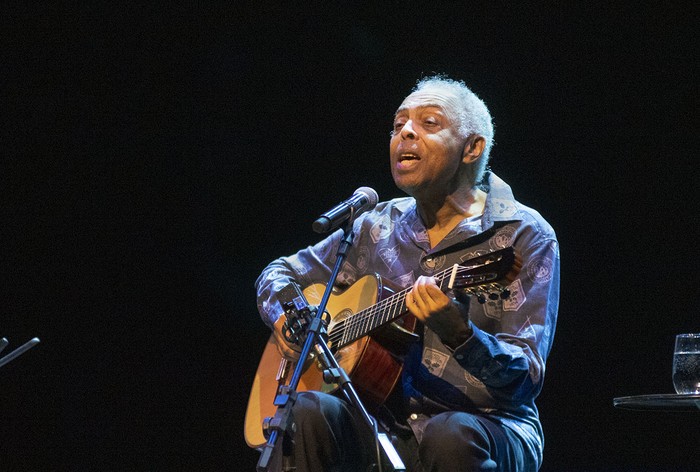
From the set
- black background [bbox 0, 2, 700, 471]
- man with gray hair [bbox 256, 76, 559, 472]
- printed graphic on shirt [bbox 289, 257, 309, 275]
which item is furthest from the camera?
black background [bbox 0, 2, 700, 471]

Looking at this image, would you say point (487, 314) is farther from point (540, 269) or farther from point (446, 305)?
point (446, 305)

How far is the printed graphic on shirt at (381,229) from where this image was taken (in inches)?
129

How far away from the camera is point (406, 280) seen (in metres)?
3.02

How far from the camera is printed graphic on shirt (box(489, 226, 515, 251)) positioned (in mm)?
2834

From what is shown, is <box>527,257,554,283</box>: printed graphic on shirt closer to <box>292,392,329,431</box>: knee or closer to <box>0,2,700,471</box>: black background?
<box>292,392,329,431</box>: knee

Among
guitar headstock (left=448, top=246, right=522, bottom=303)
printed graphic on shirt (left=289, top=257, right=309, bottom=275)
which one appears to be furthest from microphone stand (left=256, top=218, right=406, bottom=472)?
printed graphic on shirt (left=289, top=257, right=309, bottom=275)

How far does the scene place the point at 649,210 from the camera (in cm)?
383

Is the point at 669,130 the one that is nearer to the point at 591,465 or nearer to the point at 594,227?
the point at 594,227

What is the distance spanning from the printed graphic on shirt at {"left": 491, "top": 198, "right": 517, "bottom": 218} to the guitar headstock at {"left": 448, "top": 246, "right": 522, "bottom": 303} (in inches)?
24.3

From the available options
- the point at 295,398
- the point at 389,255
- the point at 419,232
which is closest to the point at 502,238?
the point at 419,232

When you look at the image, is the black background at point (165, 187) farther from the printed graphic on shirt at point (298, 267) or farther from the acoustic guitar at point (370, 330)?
the acoustic guitar at point (370, 330)

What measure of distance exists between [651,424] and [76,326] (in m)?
3.43

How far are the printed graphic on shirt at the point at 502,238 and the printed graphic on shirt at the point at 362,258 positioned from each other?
0.62 metres

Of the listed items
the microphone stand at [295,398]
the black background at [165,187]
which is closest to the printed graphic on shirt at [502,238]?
the microphone stand at [295,398]
